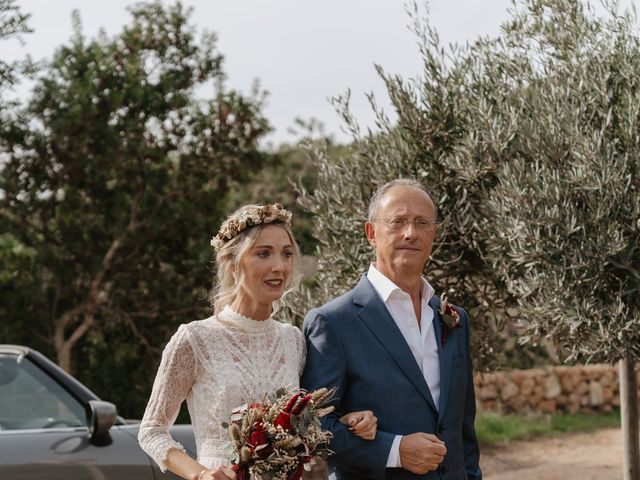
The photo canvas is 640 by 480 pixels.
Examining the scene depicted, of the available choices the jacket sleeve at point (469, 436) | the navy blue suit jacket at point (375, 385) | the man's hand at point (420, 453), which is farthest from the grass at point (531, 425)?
the man's hand at point (420, 453)

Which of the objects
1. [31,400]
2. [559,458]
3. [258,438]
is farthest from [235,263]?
[559,458]

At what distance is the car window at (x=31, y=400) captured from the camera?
5.87 m

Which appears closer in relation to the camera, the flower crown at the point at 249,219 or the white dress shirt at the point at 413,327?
the flower crown at the point at 249,219

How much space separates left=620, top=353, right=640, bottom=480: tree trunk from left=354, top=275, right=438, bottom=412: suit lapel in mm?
4651

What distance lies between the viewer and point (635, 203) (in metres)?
6.25

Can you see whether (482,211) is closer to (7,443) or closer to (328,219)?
(328,219)

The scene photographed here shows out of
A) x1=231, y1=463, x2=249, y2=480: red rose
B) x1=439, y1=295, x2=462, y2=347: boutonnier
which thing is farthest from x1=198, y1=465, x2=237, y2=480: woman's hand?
x1=439, y1=295, x2=462, y2=347: boutonnier

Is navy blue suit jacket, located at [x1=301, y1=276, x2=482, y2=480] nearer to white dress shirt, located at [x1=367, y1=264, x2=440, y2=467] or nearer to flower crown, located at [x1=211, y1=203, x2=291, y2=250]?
white dress shirt, located at [x1=367, y1=264, x2=440, y2=467]

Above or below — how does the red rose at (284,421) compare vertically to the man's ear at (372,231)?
below

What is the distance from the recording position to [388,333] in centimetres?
395

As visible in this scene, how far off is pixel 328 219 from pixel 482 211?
1279 millimetres

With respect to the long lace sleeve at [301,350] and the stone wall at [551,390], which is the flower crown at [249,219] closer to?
the long lace sleeve at [301,350]

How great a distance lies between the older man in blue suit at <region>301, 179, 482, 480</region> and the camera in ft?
12.3

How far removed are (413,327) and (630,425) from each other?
194 inches
